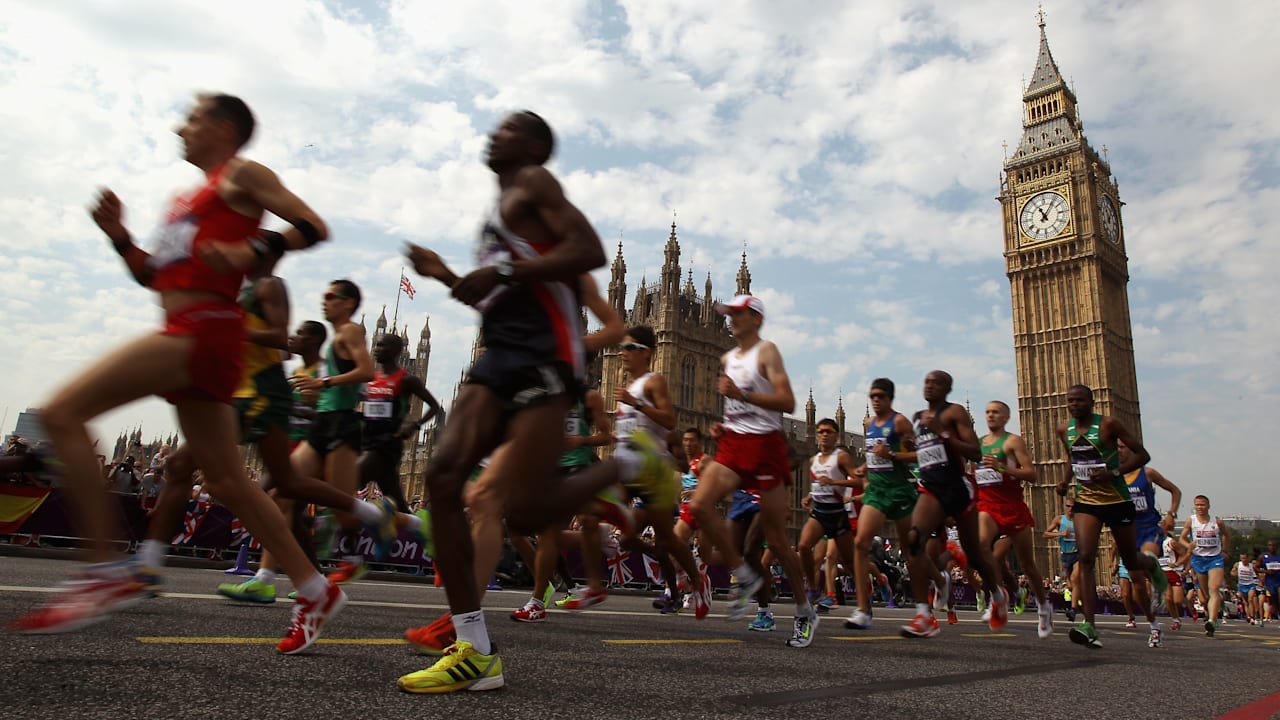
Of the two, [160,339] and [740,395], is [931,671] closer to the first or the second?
[740,395]

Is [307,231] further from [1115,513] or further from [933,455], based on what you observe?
[1115,513]

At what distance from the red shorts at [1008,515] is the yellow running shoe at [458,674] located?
6.82 m

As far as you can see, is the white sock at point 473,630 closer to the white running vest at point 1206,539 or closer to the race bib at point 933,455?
the race bib at point 933,455

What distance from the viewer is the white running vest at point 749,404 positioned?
533 centimetres

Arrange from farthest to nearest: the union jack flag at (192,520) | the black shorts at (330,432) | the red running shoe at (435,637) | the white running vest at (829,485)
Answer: the union jack flag at (192,520) → the white running vest at (829,485) → the black shorts at (330,432) → the red running shoe at (435,637)

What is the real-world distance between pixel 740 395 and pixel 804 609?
55.0 inches

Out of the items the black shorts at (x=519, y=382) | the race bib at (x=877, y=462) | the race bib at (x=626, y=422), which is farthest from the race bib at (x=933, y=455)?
the black shorts at (x=519, y=382)

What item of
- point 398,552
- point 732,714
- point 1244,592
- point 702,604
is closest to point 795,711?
point 732,714

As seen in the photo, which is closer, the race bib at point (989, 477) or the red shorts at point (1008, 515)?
the red shorts at point (1008, 515)

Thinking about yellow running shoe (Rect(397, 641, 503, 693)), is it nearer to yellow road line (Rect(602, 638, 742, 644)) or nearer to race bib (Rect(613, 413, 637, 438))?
yellow road line (Rect(602, 638, 742, 644))

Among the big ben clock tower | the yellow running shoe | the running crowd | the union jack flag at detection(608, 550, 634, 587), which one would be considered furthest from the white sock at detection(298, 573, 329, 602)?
the big ben clock tower

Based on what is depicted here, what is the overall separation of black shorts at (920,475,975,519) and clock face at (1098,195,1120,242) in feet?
209

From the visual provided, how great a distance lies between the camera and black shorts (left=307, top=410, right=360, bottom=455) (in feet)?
18.2

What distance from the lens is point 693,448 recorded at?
9.91m
